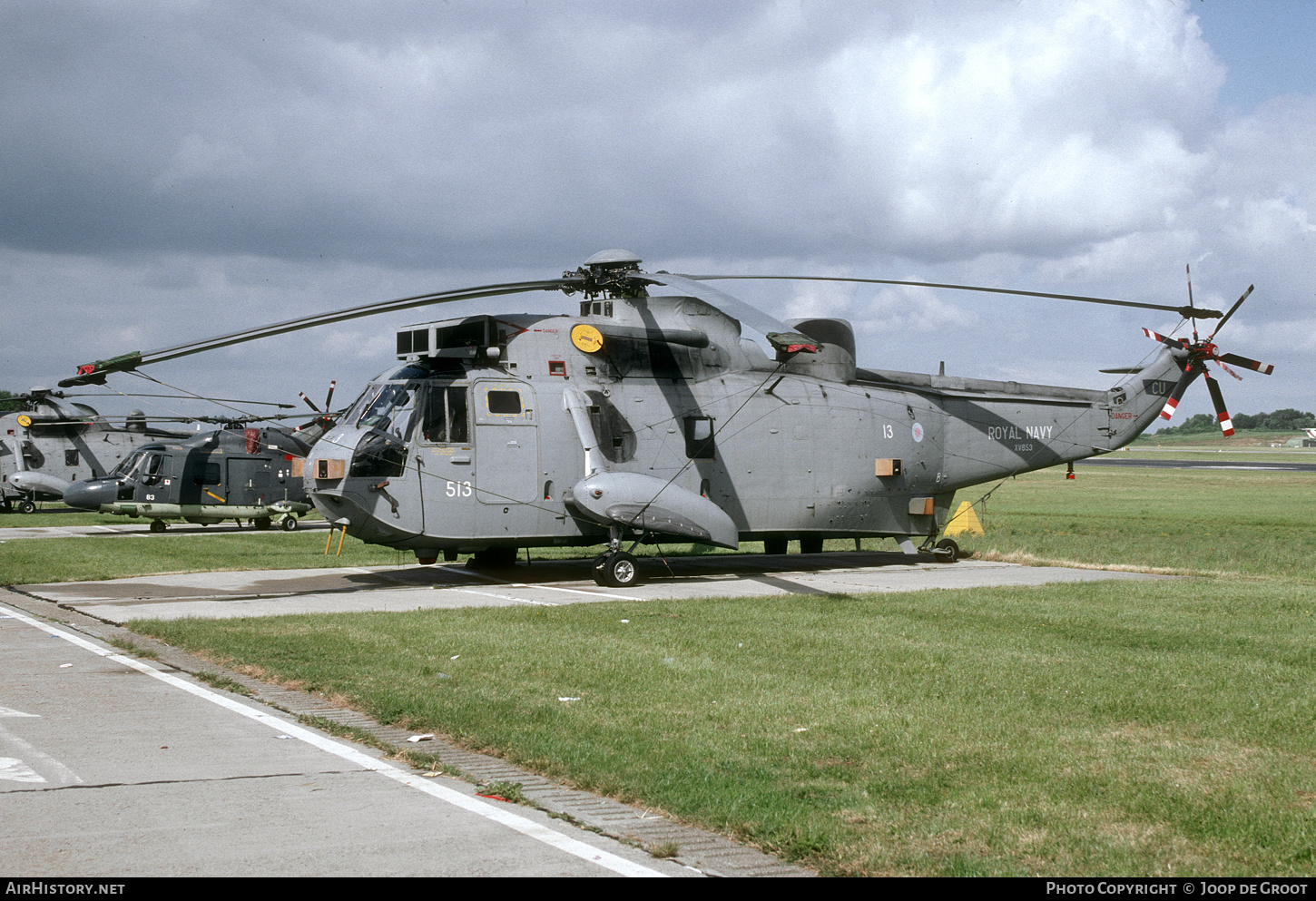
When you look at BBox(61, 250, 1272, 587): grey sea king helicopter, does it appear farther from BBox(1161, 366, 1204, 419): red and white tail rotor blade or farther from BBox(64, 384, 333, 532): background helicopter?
BBox(64, 384, 333, 532): background helicopter

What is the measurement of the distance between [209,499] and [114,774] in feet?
98.7

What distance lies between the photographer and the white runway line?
5.36 meters

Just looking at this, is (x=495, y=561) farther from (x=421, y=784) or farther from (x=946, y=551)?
(x=421, y=784)

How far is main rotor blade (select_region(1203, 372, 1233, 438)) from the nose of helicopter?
31242mm

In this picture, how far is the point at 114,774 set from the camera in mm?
6871

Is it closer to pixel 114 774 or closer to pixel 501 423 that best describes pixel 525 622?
pixel 501 423

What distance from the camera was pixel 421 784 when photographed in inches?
263

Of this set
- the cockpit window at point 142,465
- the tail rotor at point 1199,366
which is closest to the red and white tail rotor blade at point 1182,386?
the tail rotor at point 1199,366

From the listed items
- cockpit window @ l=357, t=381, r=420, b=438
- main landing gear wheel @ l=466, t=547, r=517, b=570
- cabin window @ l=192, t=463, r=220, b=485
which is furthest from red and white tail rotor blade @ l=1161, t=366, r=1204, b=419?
cabin window @ l=192, t=463, r=220, b=485

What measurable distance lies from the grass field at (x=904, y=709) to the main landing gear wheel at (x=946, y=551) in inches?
238

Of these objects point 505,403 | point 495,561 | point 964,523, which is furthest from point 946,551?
point 505,403

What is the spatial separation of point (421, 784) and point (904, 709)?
3.77 metres

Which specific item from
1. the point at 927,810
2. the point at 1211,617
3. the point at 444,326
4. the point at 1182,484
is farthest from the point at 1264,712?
the point at 1182,484

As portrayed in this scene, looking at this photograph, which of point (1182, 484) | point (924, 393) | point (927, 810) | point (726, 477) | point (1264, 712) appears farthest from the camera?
point (1182, 484)
